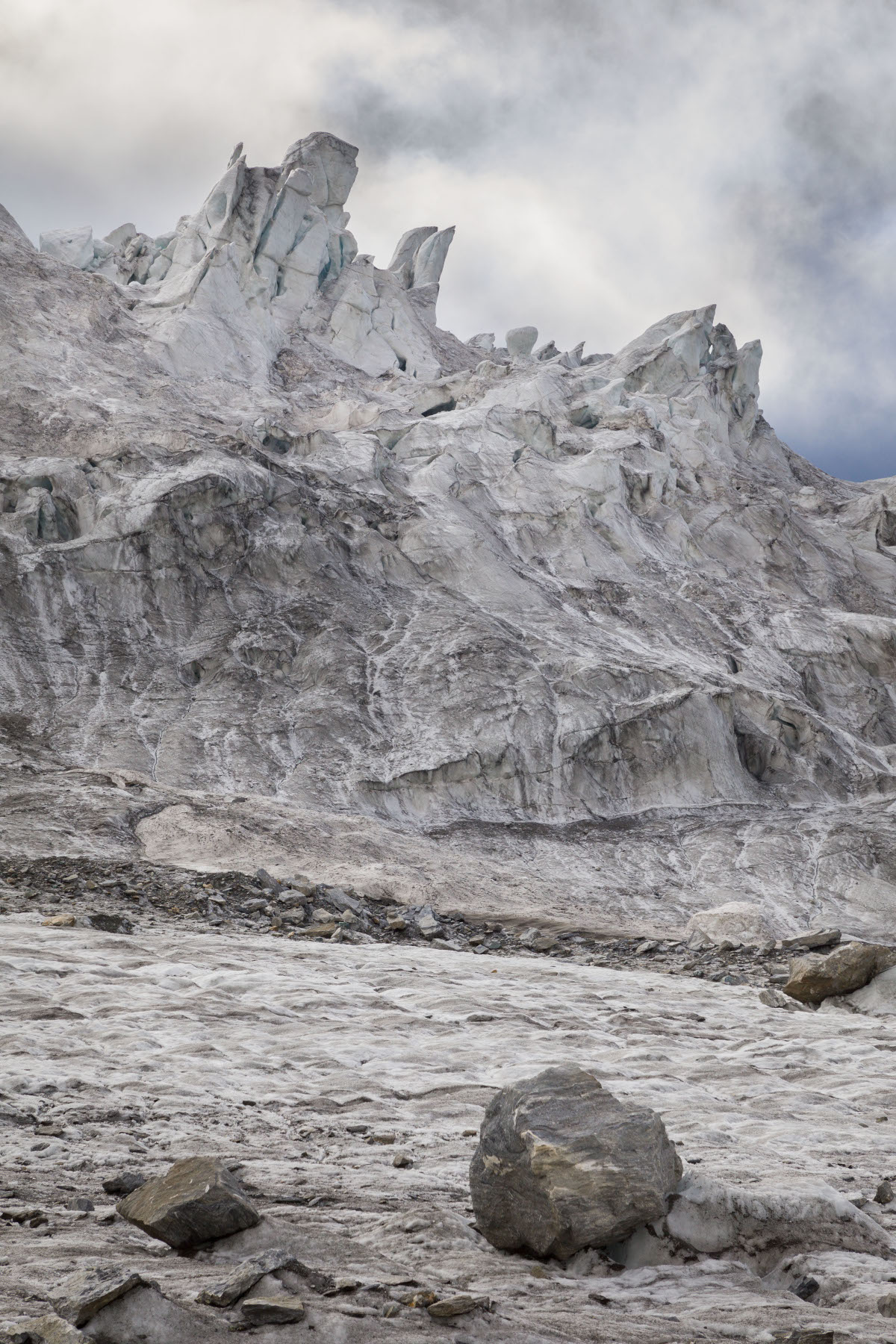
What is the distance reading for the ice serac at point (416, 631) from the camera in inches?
1043

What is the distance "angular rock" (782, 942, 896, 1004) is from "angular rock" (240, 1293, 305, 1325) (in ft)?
30.6

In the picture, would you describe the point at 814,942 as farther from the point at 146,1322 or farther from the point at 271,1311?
the point at 146,1322

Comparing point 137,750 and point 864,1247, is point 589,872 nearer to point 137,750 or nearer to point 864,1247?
point 137,750

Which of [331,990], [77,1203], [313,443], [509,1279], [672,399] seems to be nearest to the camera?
[509,1279]

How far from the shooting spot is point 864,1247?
467cm

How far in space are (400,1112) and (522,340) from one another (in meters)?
89.3

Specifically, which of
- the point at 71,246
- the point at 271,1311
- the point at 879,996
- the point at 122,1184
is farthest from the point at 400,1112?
the point at 71,246

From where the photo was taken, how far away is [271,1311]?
11.5 ft

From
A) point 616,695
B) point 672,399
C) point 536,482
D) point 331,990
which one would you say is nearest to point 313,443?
point 536,482

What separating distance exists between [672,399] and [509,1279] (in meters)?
69.0

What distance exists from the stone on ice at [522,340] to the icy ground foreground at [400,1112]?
83.7 m

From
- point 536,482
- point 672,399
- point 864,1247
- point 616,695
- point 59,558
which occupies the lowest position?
point 864,1247

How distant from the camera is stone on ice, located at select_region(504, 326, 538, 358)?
8944cm

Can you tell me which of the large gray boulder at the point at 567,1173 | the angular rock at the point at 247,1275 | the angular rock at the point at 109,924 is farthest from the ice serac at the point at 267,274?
the angular rock at the point at 247,1275
